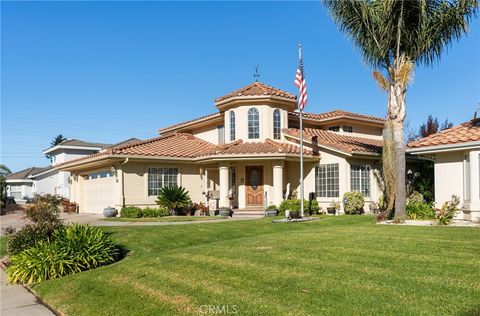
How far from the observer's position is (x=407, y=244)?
885 cm

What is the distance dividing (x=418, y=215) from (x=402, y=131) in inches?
126

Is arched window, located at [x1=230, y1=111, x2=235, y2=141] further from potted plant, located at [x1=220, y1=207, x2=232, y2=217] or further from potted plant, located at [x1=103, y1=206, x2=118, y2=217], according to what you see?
potted plant, located at [x1=103, y1=206, x2=118, y2=217]

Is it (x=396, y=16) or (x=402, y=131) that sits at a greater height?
(x=396, y=16)

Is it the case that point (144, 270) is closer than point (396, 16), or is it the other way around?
point (144, 270)

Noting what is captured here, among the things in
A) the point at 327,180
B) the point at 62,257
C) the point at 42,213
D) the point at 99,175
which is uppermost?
the point at 99,175

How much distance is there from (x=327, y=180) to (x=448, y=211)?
279 inches

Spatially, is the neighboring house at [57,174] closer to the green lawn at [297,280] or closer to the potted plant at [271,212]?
the potted plant at [271,212]

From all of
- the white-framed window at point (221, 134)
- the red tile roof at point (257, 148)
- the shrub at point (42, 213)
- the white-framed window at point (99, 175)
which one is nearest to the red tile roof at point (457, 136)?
the red tile roof at point (257, 148)

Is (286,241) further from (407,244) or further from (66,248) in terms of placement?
(66,248)

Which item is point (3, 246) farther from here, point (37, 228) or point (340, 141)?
point (340, 141)

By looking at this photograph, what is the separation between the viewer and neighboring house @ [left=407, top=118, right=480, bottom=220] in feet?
48.2

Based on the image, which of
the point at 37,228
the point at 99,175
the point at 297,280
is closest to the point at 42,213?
the point at 37,228

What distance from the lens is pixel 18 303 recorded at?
7438 mm

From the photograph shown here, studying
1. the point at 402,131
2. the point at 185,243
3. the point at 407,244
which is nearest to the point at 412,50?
the point at 402,131
